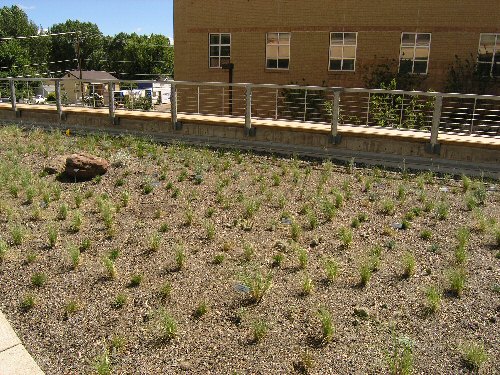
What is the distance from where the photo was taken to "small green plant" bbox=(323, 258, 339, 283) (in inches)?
222

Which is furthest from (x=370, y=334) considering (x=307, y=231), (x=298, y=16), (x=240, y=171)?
(x=298, y=16)

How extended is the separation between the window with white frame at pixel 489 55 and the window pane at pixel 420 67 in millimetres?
1760

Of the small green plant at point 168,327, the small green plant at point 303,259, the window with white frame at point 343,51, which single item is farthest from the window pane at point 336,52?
the small green plant at point 168,327

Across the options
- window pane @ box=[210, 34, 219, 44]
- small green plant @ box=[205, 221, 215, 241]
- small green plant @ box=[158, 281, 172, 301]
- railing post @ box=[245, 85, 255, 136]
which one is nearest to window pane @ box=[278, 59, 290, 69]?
window pane @ box=[210, 34, 219, 44]

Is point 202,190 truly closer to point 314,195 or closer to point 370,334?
point 314,195

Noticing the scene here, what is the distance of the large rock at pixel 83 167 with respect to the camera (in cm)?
897

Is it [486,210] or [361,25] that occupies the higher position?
[361,25]

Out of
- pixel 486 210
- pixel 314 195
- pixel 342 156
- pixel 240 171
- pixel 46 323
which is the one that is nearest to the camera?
pixel 46 323

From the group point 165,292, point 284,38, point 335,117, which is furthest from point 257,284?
point 284,38

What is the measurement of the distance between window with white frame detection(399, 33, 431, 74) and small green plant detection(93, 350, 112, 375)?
1609 centimetres

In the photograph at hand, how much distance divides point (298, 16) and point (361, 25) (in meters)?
2.50

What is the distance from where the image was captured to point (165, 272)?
592 centimetres

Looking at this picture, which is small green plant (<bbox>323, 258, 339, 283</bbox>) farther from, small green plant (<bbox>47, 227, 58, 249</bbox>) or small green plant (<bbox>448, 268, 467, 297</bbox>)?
small green plant (<bbox>47, 227, 58, 249</bbox>)

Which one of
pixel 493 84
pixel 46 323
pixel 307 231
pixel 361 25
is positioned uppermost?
pixel 361 25
